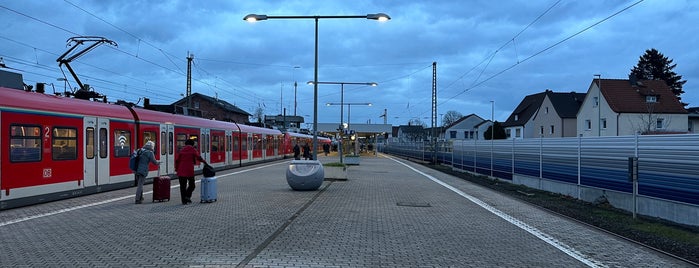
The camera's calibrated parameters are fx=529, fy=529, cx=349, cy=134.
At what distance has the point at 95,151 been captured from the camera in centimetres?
1514

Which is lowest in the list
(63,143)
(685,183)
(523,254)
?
(523,254)

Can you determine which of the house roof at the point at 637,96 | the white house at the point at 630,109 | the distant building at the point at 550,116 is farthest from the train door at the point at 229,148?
the house roof at the point at 637,96

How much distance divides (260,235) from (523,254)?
409 centimetres

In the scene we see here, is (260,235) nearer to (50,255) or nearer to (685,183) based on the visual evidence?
(50,255)

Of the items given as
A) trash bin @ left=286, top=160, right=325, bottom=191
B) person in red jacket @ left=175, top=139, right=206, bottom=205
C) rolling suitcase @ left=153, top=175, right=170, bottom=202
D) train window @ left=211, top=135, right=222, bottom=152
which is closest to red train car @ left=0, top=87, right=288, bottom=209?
rolling suitcase @ left=153, top=175, right=170, bottom=202

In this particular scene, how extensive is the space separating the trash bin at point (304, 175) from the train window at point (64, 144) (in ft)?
19.5

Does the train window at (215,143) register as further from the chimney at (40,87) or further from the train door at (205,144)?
the chimney at (40,87)

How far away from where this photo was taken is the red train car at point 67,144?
11797 mm

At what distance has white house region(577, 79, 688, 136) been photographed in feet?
172

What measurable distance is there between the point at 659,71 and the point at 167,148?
76790 millimetres

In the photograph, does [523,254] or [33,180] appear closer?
[523,254]

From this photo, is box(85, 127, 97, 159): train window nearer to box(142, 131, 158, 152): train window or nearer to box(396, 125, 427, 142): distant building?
box(142, 131, 158, 152): train window

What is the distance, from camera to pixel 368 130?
241 ft

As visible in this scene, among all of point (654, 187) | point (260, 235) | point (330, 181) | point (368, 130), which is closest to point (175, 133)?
point (330, 181)
